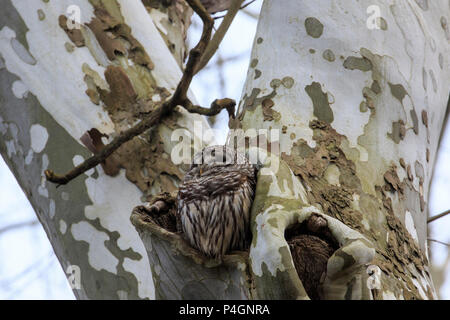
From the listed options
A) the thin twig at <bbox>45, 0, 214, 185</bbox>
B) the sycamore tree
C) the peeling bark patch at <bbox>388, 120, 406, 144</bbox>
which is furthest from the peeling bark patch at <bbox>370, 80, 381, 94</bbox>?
the thin twig at <bbox>45, 0, 214, 185</bbox>

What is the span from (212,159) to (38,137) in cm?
75

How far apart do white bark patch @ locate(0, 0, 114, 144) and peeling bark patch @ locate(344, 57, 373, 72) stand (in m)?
0.89

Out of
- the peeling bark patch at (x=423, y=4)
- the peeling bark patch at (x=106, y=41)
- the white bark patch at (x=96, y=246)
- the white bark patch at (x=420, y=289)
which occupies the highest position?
the peeling bark patch at (x=106, y=41)

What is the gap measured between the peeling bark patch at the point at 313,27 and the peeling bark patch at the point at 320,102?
220mm

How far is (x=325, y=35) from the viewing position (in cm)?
206

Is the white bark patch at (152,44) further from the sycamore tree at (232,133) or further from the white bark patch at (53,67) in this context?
the white bark patch at (53,67)

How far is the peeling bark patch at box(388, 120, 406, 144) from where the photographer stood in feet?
6.26

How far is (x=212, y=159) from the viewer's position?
5.88 feet

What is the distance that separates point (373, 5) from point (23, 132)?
54.9 inches

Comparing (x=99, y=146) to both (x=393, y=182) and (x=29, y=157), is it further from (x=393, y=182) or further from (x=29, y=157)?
(x=393, y=182)

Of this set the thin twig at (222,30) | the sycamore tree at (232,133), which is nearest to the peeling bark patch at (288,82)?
the sycamore tree at (232,133)

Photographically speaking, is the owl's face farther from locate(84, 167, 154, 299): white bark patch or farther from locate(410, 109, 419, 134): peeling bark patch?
locate(410, 109, 419, 134): peeling bark patch

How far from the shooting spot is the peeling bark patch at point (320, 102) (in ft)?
6.23
